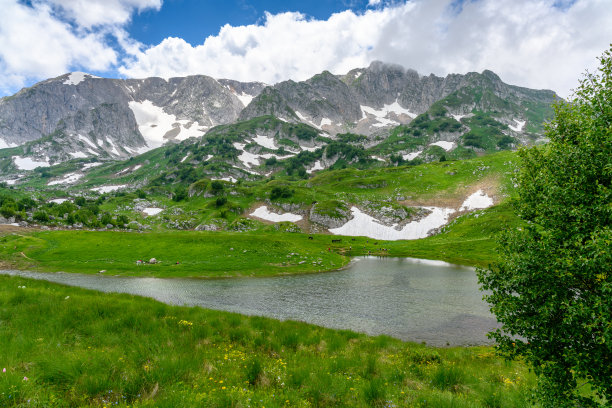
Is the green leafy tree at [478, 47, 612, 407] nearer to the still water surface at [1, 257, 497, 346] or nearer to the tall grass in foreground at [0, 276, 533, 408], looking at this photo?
the tall grass in foreground at [0, 276, 533, 408]

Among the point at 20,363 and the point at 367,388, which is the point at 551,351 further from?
the point at 20,363

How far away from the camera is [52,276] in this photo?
49344mm

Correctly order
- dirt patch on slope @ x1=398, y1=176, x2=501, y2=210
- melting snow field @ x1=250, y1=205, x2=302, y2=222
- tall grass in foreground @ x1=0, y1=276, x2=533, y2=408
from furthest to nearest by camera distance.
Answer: dirt patch on slope @ x1=398, y1=176, x2=501, y2=210
melting snow field @ x1=250, y1=205, x2=302, y2=222
tall grass in foreground @ x1=0, y1=276, x2=533, y2=408

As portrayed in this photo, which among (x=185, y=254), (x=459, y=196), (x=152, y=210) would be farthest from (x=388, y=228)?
(x=152, y=210)

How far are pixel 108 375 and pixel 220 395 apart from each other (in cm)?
335

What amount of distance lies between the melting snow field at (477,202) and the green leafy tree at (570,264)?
142 metres

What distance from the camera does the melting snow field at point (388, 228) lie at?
391 ft

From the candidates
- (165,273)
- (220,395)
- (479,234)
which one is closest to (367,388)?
(220,395)

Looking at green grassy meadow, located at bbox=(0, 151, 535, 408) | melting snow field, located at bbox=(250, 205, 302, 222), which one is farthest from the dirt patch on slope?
green grassy meadow, located at bbox=(0, 151, 535, 408)

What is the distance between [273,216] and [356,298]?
104 meters

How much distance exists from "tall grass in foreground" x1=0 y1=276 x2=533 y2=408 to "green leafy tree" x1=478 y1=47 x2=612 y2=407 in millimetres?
1780

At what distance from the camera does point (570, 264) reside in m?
8.46

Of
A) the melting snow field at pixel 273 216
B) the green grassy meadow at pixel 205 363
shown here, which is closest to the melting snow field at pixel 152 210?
the melting snow field at pixel 273 216

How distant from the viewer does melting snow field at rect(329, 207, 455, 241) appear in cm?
11906
